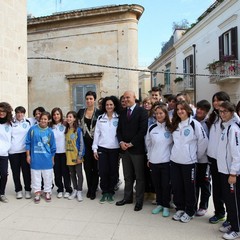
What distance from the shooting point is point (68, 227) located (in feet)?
12.2

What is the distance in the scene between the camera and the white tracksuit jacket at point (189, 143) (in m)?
3.82

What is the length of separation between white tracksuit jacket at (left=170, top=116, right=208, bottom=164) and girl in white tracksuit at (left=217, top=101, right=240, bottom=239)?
0.42 meters

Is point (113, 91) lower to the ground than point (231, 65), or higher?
lower

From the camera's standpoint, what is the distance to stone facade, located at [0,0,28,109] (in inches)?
307

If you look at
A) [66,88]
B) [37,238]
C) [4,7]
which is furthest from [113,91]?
[37,238]

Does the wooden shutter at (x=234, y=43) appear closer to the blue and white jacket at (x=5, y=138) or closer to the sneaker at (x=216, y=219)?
the sneaker at (x=216, y=219)

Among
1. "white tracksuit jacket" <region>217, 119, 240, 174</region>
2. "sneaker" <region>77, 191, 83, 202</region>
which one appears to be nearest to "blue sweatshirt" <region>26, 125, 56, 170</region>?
"sneaker" <region>77, 191, 83, 202</region>

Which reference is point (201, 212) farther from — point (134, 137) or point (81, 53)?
point (81, 53)

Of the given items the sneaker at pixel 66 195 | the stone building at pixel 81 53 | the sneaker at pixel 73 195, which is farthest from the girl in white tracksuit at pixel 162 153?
the stone building at pixel 81 53

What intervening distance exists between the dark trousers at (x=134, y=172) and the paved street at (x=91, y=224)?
200mm

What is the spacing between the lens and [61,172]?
16.7 feet

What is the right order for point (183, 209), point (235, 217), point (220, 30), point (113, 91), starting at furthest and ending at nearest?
point (220, 30) → point (113, 91) → point (183, 209) → point (235, 217)

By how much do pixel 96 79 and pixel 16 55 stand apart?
11.9 ft

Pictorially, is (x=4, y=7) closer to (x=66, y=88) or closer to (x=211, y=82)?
(x=66, y=88)
